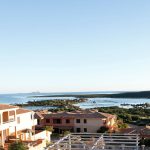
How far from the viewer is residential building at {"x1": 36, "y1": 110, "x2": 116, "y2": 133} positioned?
168 feet

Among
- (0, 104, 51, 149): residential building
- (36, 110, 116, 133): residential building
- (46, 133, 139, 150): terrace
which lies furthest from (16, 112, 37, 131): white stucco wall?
(46, 133, 139, 150): terrace

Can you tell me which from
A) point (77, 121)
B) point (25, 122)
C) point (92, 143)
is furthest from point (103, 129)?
point (92, 143)

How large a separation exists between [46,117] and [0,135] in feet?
74.3

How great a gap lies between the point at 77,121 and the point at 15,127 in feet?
61.0

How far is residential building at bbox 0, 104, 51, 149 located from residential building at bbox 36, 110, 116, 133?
43.1ft

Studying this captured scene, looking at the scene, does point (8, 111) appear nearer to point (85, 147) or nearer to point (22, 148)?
point (22, 148)

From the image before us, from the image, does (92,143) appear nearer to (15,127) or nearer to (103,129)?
(15,127)

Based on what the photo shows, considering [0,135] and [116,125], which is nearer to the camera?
[0,135]

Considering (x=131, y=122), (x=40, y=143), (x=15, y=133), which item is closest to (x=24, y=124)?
(x=15, y=133)

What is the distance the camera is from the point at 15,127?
34.8 m

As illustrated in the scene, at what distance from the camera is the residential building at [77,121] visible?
5125 cm

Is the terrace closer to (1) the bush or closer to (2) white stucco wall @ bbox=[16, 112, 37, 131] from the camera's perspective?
(2) white stucco wall @ bbox=[16, 112, 37, 131]

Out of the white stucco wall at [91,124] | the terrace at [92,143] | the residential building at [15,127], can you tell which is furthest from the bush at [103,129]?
the terrace at [92,143]

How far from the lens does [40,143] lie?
29.0 metres
